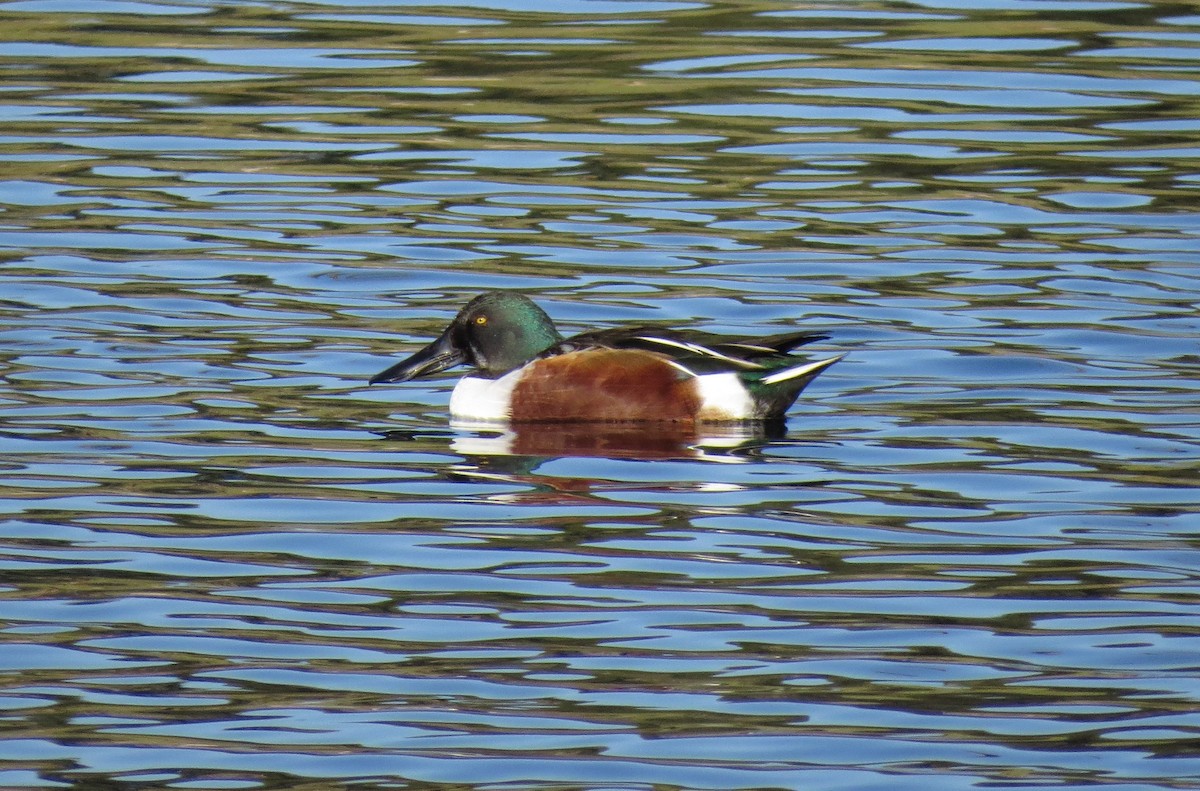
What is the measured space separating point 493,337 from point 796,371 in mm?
1341

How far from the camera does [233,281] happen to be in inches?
449

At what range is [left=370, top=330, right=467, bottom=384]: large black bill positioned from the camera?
968cm

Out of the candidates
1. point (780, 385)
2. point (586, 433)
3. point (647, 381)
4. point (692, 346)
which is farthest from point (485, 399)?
point (780, 385)

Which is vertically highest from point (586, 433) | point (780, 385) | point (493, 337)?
point (493, 337)

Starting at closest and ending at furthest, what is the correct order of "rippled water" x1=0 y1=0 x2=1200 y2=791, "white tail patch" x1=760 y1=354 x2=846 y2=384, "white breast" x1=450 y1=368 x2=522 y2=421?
1. "rippled water" x1=0 y1=0 x2=1200 y2=791
2. "white tail patch" x1=760 y1=354 x2=846 y2=384
3. "white breast" x1=450 y1=368 x2=522 y2=421

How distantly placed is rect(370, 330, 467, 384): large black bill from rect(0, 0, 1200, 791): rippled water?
201 mm

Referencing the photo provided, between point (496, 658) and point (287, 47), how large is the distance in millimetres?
10733

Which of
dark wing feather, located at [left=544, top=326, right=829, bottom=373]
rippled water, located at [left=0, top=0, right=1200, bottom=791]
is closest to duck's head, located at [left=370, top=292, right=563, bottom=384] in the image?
rippled water, located at [left=0, top=0, right=1200, bottom=791]

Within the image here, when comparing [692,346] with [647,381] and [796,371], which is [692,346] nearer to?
[647,381]

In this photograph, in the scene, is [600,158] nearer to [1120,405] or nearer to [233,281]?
[233,281]

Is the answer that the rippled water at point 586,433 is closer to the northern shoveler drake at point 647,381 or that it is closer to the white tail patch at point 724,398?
the northern shoveler drake at point 647,381

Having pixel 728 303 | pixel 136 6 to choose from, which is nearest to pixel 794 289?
pixel 728 303

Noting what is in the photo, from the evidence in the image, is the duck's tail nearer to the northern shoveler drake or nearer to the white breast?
the northern shoveler drake

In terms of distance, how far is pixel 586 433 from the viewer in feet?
30.0
